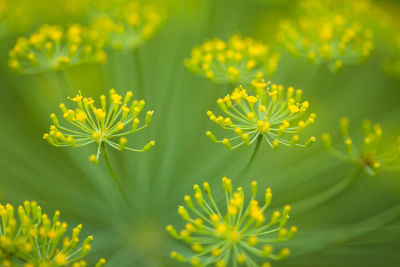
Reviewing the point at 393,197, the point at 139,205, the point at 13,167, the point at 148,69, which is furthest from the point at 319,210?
the point at 13,167

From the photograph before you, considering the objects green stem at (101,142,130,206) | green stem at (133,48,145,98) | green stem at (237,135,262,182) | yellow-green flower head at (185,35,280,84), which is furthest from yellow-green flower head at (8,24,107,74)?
green stem at (237,135,262,182)

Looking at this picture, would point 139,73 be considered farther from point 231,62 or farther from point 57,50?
point 231,62

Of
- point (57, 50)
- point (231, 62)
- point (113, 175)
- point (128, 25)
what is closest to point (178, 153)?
point (231, 62)

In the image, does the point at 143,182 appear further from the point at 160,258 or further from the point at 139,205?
the point at 160,258

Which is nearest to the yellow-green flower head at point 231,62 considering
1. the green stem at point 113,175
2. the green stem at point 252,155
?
the green stem at point 252,155

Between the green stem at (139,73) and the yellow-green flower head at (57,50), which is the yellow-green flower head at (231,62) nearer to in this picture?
the green stem at (139,73)

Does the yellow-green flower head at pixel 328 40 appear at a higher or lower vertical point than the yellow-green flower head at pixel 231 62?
higher
